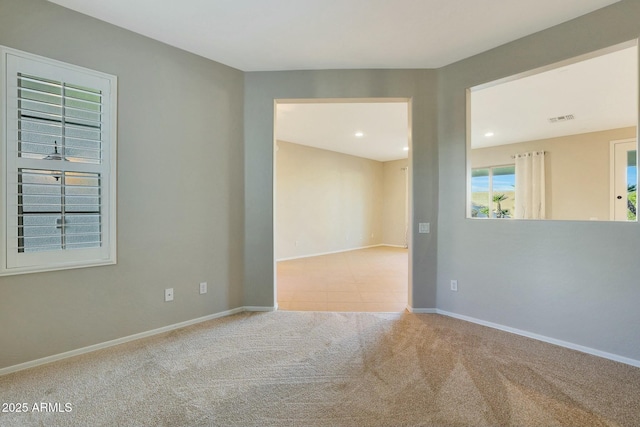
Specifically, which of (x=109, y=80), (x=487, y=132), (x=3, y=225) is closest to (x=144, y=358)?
(x=3, y=225)

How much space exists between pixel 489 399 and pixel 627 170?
6679 mm

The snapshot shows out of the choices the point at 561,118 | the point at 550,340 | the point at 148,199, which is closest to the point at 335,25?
the point at 148,199

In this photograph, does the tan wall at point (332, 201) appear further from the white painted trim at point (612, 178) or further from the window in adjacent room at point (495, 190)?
the white painted trim at point (612, 178)

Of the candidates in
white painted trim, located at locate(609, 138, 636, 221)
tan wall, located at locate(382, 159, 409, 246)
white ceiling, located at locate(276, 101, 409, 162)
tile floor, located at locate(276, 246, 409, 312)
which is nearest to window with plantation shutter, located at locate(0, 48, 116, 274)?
tile floor, located at locate(276, 246, 409, 312)

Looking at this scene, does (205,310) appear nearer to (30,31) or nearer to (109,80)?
(109,80)

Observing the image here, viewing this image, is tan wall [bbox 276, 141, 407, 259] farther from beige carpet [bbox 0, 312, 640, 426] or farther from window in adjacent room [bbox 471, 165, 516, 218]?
beige carpet [bbox 0, 312, 640, 426]

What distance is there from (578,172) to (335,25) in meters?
6.60

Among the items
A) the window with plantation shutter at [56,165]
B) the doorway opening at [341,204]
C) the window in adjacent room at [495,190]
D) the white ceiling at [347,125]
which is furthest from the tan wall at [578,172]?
the window with plantation shutter at [56,165]

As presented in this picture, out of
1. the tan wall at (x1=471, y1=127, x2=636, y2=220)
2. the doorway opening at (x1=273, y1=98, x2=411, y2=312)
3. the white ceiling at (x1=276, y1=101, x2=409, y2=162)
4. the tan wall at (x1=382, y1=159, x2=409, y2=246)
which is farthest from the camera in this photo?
the tan wall at (x1=382, y1=159, x2=409, y2=246)

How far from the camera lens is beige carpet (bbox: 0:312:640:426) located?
156 cm

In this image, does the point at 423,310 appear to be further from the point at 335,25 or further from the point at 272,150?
the point at 335,25

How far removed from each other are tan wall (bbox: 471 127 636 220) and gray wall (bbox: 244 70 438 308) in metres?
5.07

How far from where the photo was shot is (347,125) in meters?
5.28

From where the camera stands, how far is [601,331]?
7.26 feet
